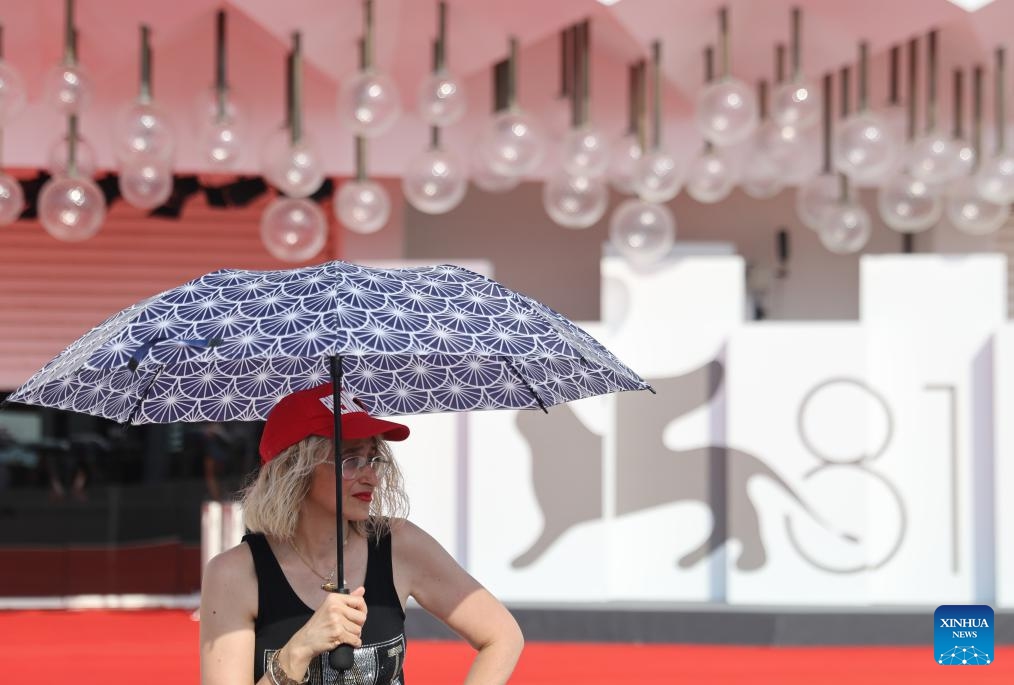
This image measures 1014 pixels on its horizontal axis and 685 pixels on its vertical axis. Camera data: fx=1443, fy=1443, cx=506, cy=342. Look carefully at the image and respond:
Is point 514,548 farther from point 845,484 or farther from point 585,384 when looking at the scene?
point 585,384

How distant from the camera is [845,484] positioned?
6934 millimetres

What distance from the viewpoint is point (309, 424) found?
234cm

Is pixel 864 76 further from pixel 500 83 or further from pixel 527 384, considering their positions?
pixel 527 384

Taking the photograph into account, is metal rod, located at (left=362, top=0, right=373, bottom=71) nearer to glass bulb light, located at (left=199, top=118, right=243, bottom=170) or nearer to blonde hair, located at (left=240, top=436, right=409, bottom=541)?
glass bulb light, located at (left=199, top=118, right=243, bottom=170)

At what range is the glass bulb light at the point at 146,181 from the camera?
627cm

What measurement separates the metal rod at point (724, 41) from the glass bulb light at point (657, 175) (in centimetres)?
54

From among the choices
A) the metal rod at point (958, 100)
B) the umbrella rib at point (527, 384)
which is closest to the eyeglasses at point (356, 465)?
the umbrella rib at point (527, 384)

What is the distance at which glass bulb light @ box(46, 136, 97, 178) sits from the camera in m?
6.19

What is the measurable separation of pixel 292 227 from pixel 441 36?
3.63 feet

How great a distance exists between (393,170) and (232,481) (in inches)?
94.2

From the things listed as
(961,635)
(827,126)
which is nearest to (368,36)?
(827,126)

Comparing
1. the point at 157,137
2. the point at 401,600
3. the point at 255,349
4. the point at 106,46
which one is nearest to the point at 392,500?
the point at 401,600

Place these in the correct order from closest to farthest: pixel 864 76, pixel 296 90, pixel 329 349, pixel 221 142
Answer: pixel 329 349 < pixel 221 142 < pixel 296 90 < pixel 864 76

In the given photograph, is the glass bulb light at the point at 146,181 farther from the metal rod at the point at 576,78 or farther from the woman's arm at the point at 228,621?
the woman's arm at the point at 228,621
